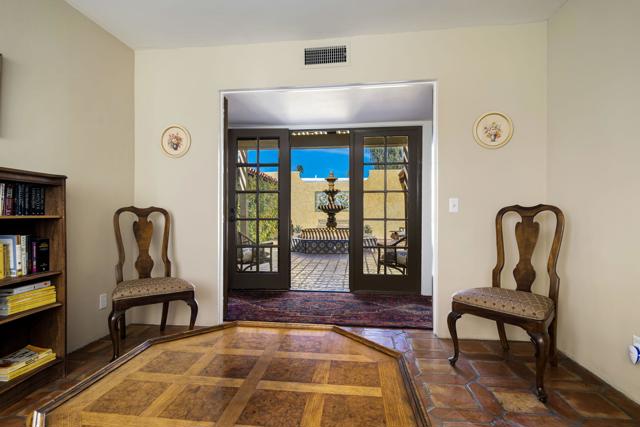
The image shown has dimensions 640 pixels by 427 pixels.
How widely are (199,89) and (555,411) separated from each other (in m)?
3.44

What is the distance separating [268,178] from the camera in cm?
432

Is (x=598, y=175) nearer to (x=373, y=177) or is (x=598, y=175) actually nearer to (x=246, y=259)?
(x=373, y=177)

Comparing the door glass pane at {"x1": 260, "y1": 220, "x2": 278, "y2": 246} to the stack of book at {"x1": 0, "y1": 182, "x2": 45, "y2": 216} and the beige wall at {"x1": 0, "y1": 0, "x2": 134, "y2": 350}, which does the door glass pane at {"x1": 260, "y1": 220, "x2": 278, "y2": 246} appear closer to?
the beige wall at {"x1": 0, "y1": 0, "x2": 134, "y2": 350}

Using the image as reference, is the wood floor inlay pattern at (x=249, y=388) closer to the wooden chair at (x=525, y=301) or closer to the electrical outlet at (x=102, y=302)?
the wooden chair at (x=525, y=301)

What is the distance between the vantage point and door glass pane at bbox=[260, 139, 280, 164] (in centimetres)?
432

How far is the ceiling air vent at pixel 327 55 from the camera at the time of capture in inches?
111

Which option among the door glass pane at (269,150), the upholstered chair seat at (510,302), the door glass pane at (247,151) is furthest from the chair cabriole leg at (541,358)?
the door glass pane at (247,151)

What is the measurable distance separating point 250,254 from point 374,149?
2150 millimetres

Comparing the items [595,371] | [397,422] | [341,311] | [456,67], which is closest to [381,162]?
[456,67]

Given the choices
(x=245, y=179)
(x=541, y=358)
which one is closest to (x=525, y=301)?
(x=541, y=358)

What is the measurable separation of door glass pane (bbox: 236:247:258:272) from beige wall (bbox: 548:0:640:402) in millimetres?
3313

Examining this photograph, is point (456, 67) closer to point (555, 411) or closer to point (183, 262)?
point (555, 411)

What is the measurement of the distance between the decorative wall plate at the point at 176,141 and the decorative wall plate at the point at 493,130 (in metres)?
2.53

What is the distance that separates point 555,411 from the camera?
171cm
